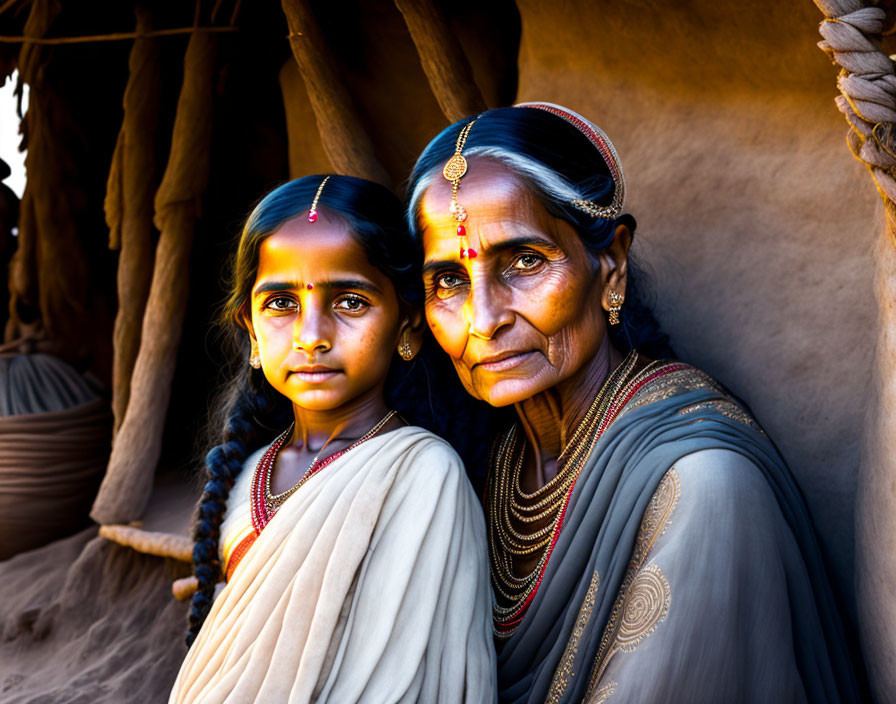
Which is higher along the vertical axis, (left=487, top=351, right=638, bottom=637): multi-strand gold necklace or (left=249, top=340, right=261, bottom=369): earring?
(left=249, top=340, right=261, bottom=369): earring

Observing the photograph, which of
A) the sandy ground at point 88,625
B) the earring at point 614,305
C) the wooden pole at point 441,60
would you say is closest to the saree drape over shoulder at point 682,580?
the earring at point 614,305

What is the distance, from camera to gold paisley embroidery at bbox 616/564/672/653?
148 cm

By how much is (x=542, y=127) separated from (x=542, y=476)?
2.68 ft

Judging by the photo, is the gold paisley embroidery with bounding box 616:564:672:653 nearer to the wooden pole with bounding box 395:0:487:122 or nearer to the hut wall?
the hut wall

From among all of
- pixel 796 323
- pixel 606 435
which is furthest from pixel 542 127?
pixel 796 323

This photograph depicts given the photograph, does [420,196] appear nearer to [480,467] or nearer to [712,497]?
[480,467]

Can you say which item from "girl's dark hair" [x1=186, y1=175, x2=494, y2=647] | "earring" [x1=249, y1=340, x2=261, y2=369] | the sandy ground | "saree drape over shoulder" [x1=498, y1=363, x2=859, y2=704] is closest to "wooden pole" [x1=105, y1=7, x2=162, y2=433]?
the sandy ground

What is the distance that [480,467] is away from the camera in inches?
92.0

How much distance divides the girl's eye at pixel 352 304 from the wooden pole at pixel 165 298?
2.08m

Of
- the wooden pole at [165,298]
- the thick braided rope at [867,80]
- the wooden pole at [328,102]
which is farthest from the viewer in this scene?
the wooden pole at [165,298]

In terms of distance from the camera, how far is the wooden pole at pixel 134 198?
4023 millimetres

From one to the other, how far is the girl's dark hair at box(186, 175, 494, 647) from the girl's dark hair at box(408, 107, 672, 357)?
0.34ft

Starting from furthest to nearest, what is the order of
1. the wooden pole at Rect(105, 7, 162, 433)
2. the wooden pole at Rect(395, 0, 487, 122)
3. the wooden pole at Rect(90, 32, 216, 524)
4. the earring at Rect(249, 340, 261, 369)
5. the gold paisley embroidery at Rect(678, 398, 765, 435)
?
the wooden pole at Rect(105, 7, 162, 433)
the wooden pole at Rect(90, 32, 216, 524)
the wooden pole at Rect(395, 0, 487, 122)
the earring at Rect(249, 340, 261, 369)
the gold paisley embroidery at Rect(678, 398, 765, 435)

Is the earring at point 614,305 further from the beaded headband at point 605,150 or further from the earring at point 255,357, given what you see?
the earring at point 255,357
